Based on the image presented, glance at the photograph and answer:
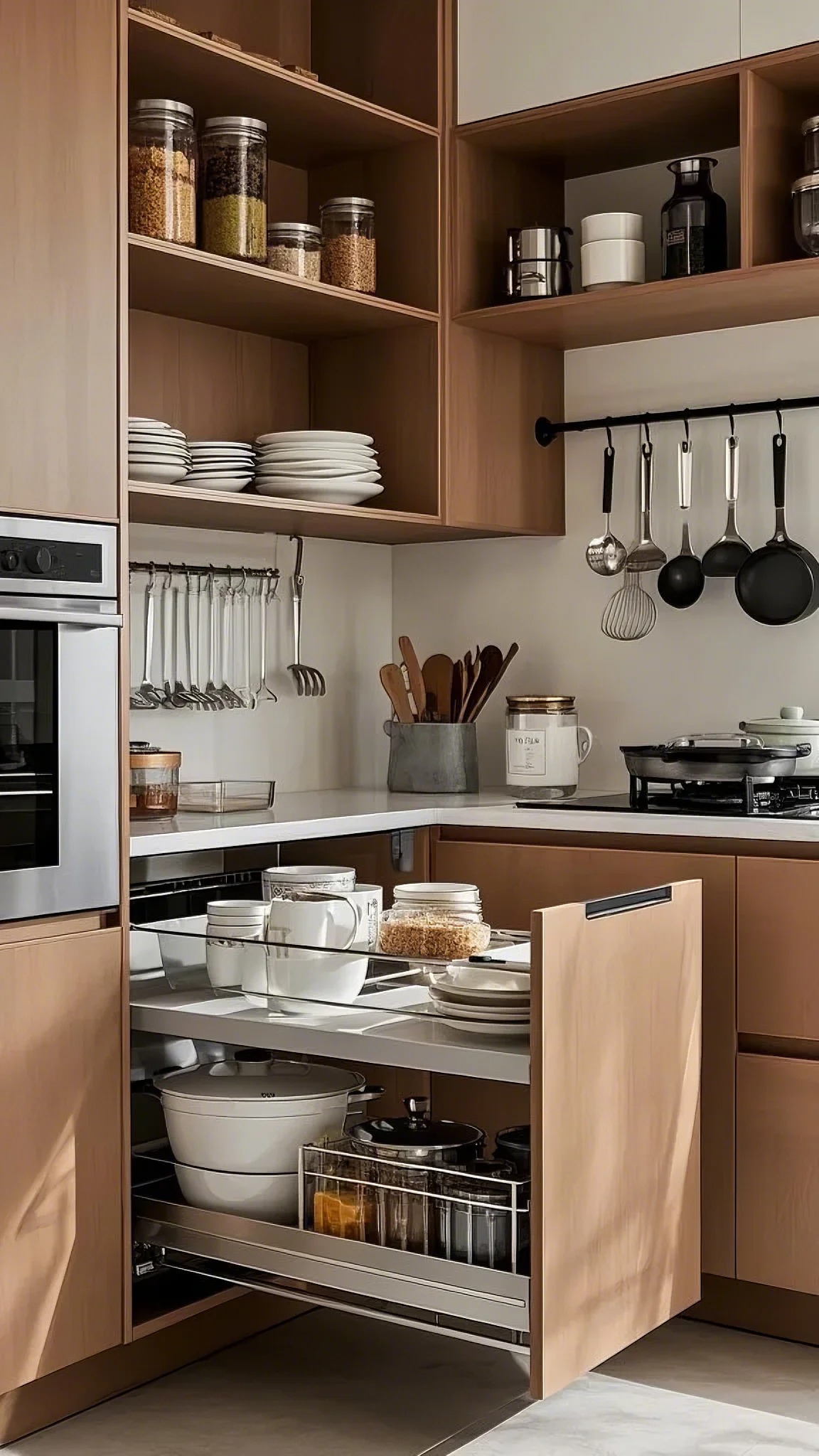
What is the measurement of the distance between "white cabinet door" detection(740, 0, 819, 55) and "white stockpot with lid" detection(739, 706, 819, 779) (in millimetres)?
1081

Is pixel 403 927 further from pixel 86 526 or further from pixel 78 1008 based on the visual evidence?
pixel 86 526

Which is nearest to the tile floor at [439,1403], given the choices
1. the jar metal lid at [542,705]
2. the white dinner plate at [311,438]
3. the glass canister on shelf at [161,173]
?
the jar metal lid at [542,705]

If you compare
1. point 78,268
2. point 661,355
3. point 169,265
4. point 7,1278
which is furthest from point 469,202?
point 7,1278

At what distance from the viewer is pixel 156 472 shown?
2.45 meters

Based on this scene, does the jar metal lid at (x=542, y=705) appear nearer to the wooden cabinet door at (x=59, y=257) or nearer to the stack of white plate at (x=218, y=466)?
the stack of white plate at (x=218, y=466)

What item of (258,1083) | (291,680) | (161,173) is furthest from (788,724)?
(161,173)

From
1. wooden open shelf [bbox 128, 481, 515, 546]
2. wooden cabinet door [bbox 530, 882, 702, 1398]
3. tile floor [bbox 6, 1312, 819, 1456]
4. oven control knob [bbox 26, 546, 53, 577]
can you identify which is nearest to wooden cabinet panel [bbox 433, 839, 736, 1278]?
tile floor [bbox 6, 1312, 819, 1456]

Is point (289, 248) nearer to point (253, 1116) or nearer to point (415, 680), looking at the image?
point (415, 680)

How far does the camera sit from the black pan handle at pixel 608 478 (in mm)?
3129

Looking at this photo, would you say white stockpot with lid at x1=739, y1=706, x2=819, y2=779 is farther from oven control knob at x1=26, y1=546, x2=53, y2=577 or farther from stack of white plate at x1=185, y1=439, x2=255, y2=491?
oven control knob at x1=26, y1=546, x2=53, y2=577

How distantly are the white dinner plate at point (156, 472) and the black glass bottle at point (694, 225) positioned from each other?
952mm

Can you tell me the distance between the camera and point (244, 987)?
2.14m

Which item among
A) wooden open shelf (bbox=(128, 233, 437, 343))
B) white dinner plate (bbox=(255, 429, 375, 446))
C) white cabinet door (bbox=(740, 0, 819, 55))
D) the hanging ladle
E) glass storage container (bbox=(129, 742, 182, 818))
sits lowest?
glass storage container (bbox=(129, 742, 182, 818))

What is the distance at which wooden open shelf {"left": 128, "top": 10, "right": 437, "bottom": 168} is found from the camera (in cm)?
247
